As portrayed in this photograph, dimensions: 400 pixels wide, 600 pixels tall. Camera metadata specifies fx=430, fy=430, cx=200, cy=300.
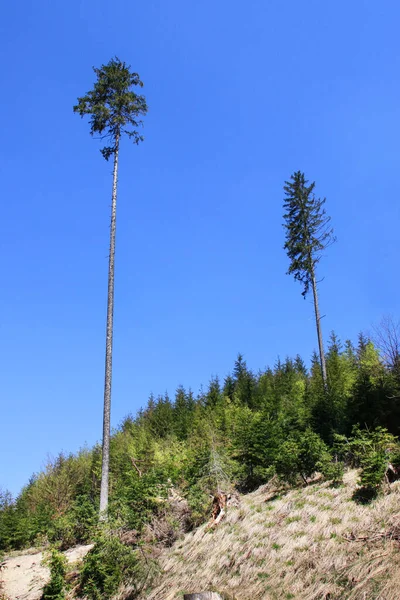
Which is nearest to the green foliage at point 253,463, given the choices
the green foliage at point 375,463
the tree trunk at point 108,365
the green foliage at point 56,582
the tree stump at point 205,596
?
the green foliage at point 375,463

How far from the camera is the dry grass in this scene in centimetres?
719

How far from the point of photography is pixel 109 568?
10.5m

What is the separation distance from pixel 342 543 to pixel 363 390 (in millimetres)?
10722

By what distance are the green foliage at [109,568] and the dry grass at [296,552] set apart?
2.77 feet

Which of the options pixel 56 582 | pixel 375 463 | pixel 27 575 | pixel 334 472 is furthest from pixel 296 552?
pixel 27 575

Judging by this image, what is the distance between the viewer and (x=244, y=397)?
4428cm

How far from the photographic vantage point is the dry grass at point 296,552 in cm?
719

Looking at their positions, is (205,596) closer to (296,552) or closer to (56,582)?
(296,552)

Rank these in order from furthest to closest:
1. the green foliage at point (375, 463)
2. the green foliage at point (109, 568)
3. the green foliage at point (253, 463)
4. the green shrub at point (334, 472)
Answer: the green foliage at point (253, 463), the green shrub at point (334, 472), the green foliage at point (109, 568), the green foliage at point (375, 463)

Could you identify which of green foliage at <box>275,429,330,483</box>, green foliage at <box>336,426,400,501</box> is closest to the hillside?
green foliage at <box>336,426,400,501</box>

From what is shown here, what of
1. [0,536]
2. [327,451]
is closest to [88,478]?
[0,536]

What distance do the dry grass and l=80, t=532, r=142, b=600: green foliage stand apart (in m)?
0.84

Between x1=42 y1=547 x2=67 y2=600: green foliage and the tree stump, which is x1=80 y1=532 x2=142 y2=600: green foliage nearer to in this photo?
x1=42 y1=547 x2=67 y2=600: green foliage

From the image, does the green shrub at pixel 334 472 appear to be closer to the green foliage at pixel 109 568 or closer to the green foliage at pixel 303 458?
the green foliage at pixel 303 458
